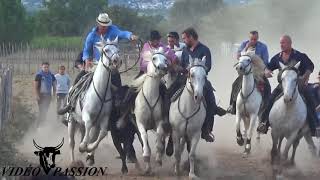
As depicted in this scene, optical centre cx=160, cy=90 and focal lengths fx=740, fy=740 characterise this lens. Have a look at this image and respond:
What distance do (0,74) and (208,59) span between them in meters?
7.33

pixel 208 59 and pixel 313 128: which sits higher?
pixel 208 59

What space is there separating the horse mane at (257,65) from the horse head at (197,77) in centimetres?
238

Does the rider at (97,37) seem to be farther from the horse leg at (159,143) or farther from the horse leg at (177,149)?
the horse leg at (177,149)

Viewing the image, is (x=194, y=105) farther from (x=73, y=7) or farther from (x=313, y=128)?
(x=73, y=7)

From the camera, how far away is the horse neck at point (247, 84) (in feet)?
46.4

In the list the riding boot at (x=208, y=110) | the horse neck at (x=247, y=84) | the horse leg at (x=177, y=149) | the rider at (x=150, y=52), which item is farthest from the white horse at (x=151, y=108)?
the horse neck at (x=247, y=84)

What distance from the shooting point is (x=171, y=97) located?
12312 millimetres

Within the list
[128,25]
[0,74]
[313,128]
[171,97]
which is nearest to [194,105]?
[171,97]

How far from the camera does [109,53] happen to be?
11.8m

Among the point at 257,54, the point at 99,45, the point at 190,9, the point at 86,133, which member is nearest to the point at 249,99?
the point at 257,54

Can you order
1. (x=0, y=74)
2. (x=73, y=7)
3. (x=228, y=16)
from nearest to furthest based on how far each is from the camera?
(x=0, y=74) → (x=228, y=16) → (x=73, y=7)

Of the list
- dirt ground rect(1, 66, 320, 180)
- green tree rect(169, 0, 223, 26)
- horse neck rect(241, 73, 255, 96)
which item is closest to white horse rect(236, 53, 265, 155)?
horse neck rect(241, 73, 255, 96)

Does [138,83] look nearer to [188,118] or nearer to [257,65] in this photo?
[188,118]

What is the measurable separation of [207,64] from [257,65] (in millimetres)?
1947
